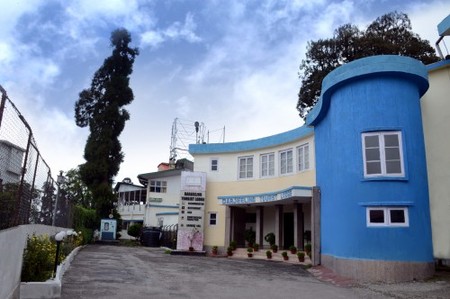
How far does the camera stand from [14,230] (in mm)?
5914

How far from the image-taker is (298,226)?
64.0 ft

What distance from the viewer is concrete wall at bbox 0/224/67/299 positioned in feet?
17.0

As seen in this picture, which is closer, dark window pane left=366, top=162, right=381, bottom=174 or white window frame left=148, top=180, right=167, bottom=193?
dark window pane left=366, top=162, right=381, bottom=174

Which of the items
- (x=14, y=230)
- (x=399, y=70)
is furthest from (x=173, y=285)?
(x=399, y=70)

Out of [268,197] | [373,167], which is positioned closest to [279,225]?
[268,197]

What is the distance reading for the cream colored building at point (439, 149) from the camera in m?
12.3

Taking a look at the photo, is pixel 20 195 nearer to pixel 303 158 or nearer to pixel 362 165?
pixel 362 165

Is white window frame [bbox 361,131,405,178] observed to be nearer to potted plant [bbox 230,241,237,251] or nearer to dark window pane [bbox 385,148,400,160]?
dark window pane [bbox 385,148,400,160]

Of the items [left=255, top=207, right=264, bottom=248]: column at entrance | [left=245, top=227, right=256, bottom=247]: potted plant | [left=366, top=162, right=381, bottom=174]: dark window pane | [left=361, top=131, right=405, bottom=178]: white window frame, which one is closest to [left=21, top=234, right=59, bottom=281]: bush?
[left=361, top=131, right=405, bottom=178]: white window frame

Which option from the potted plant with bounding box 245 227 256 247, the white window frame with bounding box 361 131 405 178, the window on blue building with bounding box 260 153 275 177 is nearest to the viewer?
the white window frame with bounding box 361 131 405 178

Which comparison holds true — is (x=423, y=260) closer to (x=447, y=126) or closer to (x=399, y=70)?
(x=447, y=126)

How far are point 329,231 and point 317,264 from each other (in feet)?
6.49

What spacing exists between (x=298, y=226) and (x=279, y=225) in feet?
4.42

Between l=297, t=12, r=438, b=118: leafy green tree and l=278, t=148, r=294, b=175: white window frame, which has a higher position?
l=297, t=12, r=438, b=118: leafy green tree
